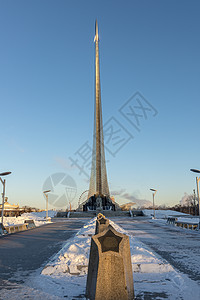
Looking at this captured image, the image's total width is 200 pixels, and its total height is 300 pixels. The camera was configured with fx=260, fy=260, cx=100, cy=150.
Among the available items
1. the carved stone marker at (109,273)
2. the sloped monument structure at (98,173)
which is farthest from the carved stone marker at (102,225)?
the sloped monument structure at (98,173)

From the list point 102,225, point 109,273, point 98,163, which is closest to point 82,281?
point 109,273

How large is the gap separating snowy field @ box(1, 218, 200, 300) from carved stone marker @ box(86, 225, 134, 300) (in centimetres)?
59

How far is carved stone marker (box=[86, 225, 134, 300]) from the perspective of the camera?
3.86m

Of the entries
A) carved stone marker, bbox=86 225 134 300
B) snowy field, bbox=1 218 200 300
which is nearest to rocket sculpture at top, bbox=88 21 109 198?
snowy field, bbox=1 218 200 300

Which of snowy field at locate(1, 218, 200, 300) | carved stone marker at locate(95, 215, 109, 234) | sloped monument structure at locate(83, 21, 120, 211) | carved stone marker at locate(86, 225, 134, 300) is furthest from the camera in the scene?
sloped monument structure at locate(83, 21, 120, 211)

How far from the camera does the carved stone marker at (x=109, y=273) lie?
3857 millimetres

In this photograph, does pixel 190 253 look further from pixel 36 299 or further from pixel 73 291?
pixel 36 299

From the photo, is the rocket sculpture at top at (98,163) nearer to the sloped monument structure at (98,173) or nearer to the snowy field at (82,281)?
the sloped monument structure at (98,173)

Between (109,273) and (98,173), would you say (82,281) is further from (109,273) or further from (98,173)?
(98,173)

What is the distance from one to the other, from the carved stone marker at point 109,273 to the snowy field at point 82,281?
586 mm

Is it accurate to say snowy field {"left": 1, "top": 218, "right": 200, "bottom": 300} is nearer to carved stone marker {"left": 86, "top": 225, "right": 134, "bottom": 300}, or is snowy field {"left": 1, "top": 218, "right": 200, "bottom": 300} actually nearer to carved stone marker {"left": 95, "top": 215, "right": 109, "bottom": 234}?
carved stone marker {"left": 86, "top": 225, "right": 134, "bottom": 300}

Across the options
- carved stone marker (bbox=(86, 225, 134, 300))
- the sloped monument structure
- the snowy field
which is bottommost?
the snowy field

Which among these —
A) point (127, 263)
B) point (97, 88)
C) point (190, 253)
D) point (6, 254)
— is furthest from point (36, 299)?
point (97, 88)

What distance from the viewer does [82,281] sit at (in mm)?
5371
